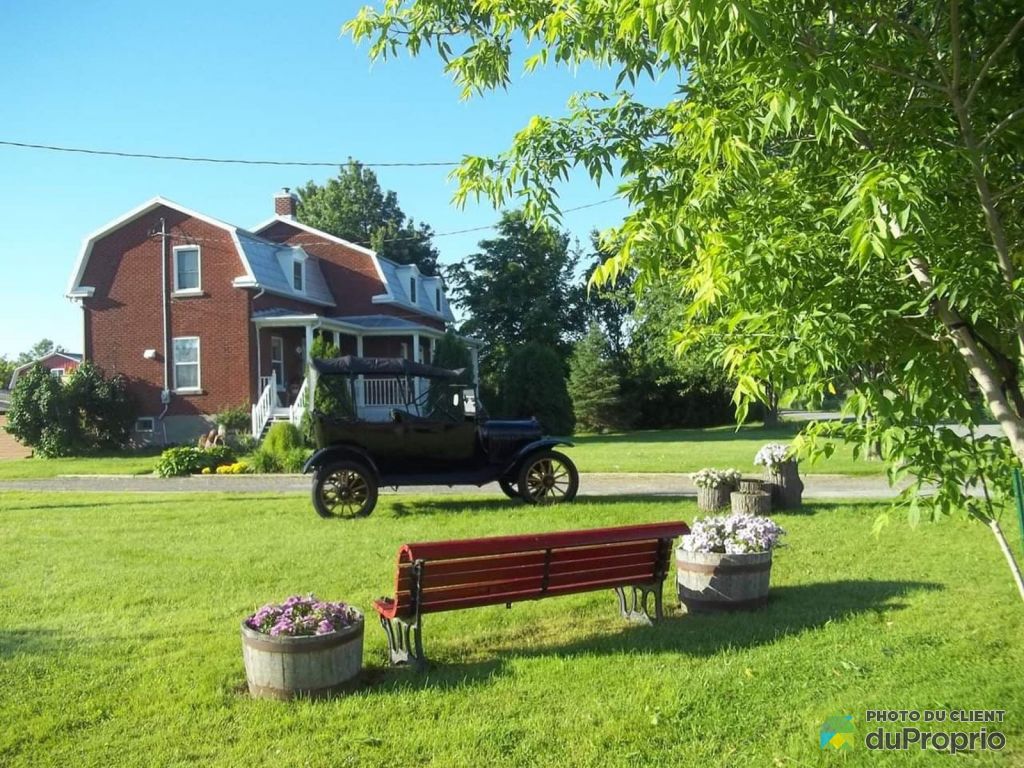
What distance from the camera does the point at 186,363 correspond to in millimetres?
25859

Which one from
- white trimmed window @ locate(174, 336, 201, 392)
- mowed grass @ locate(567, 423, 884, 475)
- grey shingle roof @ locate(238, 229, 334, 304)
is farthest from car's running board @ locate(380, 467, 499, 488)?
white trimmed window @ locate(174, 336, 201, 392)

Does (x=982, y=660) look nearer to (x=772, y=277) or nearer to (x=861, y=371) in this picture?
(x=861, y=371)

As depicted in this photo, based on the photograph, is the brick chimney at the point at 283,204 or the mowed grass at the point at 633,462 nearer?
the mowed grass at the point at 633,462

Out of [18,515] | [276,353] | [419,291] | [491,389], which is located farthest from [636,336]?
[18,515]

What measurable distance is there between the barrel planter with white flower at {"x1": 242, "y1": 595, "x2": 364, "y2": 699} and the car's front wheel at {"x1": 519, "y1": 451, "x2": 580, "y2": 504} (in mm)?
7168

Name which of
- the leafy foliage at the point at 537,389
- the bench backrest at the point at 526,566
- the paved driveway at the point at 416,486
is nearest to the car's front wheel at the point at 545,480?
the paved driveway at the point at 416,486

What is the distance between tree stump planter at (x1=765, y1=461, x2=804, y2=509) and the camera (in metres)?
10.8

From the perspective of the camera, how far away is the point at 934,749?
3.80m

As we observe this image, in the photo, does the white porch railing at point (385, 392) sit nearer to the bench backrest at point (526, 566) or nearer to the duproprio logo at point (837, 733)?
the bench backrest at point (526, 566)

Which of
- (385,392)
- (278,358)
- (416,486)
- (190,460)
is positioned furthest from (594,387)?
(385,392)

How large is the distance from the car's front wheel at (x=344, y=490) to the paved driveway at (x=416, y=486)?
242 centimetres

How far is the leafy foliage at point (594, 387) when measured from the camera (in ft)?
137

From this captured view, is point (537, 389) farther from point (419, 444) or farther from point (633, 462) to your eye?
point (419, 444)

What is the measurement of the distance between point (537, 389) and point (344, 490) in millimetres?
24809
